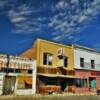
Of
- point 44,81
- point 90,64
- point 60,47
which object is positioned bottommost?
point 44,81

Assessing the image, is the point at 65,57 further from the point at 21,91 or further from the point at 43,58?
the point at 21,91

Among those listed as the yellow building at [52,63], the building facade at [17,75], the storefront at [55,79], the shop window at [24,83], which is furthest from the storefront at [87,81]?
the shop window at [24,83]

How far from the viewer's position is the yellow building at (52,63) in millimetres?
32219

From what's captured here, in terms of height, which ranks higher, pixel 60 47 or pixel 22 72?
pixel 60 47

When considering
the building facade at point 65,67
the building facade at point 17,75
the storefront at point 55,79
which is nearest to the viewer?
the building facade at point 17,75

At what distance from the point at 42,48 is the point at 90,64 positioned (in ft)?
35.7

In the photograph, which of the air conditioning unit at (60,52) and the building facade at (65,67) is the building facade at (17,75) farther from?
the air conditioning unit at (60,52)

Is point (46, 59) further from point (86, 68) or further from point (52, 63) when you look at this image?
point (86, 68)

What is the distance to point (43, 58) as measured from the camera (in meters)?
33.0

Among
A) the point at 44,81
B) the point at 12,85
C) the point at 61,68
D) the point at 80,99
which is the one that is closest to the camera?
the point at 80,99

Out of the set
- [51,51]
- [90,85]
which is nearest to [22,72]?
[51,51]

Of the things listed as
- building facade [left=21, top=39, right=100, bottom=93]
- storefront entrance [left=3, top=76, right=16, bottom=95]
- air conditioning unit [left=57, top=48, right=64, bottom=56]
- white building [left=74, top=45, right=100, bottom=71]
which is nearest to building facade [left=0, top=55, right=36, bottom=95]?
storefront entrance [left=3, top=76, right=16, bottom=95]

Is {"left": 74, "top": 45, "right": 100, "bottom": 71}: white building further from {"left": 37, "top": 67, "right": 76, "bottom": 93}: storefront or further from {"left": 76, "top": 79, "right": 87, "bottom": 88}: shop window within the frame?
{"left": 37, "top": 67, "right": 76, "bottom": 93}: storefront

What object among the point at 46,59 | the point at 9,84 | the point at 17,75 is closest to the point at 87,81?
the point at 46,59
